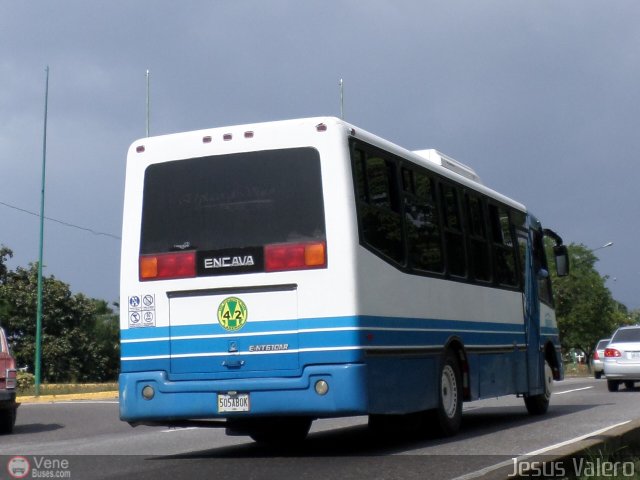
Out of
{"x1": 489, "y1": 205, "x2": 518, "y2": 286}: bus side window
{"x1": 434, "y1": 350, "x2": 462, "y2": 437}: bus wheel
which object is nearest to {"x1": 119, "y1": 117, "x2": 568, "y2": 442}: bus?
{"x1": 434, "y1": 350, "x2": 462, "y2": 437}: bus wheel

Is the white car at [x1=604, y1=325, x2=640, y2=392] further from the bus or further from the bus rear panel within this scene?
the bus rear panel

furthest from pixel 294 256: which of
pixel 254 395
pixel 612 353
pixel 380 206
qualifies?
pixel 612 353

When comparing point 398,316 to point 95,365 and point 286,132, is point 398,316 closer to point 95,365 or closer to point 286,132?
point 286,132

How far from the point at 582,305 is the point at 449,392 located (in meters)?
63.2

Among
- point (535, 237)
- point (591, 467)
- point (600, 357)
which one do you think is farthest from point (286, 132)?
point (600, 357)

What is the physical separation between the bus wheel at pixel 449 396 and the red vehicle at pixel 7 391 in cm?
737

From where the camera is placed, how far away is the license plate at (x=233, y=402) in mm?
11266

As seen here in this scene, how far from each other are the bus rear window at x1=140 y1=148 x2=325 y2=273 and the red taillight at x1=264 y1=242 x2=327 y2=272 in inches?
2.5

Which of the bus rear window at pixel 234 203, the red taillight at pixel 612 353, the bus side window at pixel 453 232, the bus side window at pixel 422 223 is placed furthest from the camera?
the red taillight at pixel 612 353

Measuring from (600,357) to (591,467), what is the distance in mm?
27793

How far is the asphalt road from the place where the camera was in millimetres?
10289

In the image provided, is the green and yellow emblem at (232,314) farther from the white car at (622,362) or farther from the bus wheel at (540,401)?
the white car at (622,362)

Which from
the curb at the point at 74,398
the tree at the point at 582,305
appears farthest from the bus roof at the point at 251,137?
the tree at the point at 582,305

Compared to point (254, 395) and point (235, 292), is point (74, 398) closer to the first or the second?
point (235, 292)
